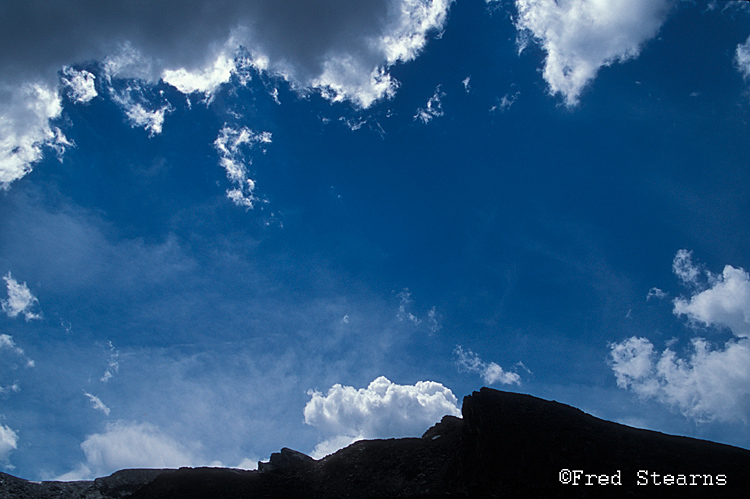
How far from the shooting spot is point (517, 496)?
3052cm

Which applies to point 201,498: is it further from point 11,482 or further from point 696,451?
point 696,451

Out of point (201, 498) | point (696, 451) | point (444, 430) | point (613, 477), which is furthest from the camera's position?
point (444, 430)

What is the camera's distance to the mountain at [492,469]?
30312 mm

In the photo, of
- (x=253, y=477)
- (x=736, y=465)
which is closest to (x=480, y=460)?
(x=736, y=465)

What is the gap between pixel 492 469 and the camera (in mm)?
33156

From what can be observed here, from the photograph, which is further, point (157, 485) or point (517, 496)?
point (157, 485)

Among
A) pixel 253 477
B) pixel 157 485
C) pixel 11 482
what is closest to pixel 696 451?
pixel 253 477

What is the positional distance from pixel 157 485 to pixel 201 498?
20.0 feet

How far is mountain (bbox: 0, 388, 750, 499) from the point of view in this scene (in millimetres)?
30312

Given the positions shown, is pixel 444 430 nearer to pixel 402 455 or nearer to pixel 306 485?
pixel 402 455

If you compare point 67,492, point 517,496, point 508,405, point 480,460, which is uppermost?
point 508,405

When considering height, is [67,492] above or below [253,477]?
below

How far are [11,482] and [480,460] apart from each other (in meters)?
43.8

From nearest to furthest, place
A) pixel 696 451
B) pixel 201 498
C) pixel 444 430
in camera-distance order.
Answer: pixel 696 451 < pixel 201 498 < pixel 444 430
